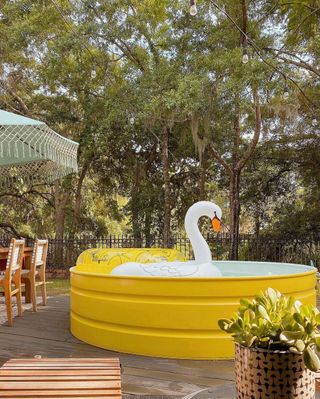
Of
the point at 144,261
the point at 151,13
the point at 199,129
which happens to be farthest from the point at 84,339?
the point at 151,13

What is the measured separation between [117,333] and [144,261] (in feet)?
9.42

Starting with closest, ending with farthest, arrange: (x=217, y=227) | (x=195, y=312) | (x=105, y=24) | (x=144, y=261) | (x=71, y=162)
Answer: (x=195, y=312) → (x=71, y=162) → (x=217, y=227) → (x=144, y=261) → (x=105, y=24)

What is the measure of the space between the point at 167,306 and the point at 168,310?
0.04 metres

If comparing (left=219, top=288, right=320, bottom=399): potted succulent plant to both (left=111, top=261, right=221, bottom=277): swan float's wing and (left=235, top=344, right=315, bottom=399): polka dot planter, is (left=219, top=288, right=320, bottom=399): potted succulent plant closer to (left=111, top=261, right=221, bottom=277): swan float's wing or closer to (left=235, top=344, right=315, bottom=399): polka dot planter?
(left=235, top=344, right=315, bottom=399): polka dot planter

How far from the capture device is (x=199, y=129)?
42.6 feet

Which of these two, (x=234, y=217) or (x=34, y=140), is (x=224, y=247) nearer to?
(x=234, y=217)

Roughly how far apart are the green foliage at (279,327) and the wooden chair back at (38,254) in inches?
210

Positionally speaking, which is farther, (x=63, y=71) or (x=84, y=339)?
(x=63, y=71)

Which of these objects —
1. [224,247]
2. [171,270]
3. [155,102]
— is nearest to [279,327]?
[171,270]

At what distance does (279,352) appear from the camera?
1.29 meters

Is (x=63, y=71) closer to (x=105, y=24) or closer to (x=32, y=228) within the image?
(x=105, y=24)

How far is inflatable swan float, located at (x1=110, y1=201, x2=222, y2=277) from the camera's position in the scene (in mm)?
4922

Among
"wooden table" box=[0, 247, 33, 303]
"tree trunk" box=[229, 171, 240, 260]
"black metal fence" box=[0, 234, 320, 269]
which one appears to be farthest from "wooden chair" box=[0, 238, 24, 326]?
"tree trunk" box=[229, 171, 240, 260]

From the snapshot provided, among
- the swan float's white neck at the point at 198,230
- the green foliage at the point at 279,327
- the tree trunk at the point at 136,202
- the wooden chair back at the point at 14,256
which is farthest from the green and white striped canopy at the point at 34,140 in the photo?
the tree trunk at the point at 136,202
